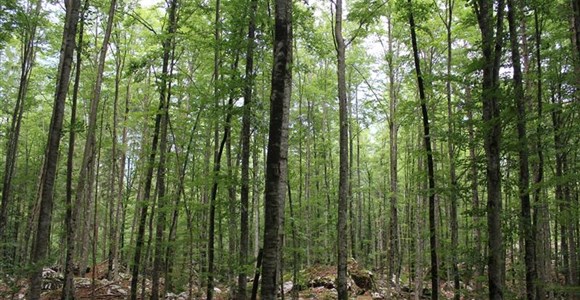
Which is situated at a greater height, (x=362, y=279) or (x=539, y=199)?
(x=539, y=199)

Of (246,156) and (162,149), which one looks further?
(162,149)

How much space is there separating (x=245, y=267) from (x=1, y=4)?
938cm

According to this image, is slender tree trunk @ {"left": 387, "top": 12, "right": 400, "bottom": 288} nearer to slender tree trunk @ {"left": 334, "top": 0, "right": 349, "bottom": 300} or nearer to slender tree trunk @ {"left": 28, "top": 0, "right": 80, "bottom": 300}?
slender tree trunk @ {"left": 334, "top": 0, "right": 349, "bottom": 300}

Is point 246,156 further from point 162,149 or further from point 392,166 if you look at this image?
point 392,166

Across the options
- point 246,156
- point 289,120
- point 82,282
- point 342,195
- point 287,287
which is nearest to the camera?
point 342,195

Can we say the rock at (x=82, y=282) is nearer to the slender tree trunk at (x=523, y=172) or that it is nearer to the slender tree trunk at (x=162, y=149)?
the slender tree trunk at (x=162, y=149)

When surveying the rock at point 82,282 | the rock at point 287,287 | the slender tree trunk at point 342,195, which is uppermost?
the slender tree trunk at point 342,195

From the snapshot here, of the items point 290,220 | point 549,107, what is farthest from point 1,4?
point 549,107

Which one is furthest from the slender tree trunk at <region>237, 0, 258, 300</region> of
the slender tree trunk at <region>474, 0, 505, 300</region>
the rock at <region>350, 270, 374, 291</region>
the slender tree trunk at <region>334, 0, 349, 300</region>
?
the rock at <region>350, 270, 374, 291</region>

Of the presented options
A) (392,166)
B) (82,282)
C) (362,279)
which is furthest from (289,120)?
(82,282)

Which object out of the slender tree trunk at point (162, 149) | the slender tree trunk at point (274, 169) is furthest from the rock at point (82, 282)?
the slender tree trunk at point (274, 169)

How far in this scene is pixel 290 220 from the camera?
14.5 m

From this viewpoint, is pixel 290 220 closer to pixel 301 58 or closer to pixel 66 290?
pixel 66 290

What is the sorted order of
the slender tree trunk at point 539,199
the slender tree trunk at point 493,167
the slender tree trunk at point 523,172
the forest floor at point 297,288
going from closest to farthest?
the slender tree trunk at point 493,167 → the slender tree trunk at point 523,172 → the slender tree trunk at point 539,199 → the forest floor at point 297,288
